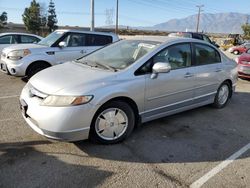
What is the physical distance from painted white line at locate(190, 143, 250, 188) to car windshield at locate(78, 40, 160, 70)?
1.90 meters

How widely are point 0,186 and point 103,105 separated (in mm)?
1550

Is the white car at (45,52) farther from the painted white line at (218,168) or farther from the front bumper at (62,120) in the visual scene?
the painted white line at (218,168)

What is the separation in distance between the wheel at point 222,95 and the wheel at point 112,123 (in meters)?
2.54

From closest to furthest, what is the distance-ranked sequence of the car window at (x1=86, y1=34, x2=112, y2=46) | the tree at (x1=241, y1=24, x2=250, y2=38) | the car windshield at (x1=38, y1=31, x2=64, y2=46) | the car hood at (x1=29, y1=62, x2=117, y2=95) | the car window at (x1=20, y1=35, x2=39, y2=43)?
1. the car hood at (x1=29, y1=62, x2=117, y2=95)
2. the car windshield at (x1=38, y1=31, x2=64, y2=46)
3. the car window at (x1=86, y1=34, x2=112, y2=46)
4. the car window at (x1=20, y1=35, x2=39, y2=43)
5. the tree at (x1=241, y1=24, x2=250, y2=38)

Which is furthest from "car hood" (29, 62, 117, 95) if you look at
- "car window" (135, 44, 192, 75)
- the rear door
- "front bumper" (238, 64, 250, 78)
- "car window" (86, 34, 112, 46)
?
"front bumper" (238, 64, 250, 78)

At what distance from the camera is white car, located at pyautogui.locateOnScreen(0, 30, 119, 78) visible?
24.2 feet

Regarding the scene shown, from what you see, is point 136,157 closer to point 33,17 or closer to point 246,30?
point 33,17

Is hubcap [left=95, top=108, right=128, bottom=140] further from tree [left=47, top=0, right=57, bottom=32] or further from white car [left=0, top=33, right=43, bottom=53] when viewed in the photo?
tree [left=47, top=0, right=57, bottom=32]

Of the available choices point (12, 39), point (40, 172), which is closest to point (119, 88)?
point (40, 172)

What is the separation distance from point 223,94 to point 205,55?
3.78 ft

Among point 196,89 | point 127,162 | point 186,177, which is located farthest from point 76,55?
point 186,177

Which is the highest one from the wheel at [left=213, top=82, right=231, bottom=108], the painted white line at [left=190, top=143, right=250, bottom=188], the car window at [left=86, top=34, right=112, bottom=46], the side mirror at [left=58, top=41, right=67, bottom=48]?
the car window at [left=86, top=34, right=112, bottom=46]

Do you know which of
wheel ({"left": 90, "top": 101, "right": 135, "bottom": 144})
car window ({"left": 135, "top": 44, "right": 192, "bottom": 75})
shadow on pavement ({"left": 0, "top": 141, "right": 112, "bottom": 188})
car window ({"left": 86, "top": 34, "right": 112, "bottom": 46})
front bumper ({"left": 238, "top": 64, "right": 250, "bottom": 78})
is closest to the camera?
shadow on pavement ({"left": 0, "top": 141, "right": 112, "bottom": 188})

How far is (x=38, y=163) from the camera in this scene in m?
3.35
